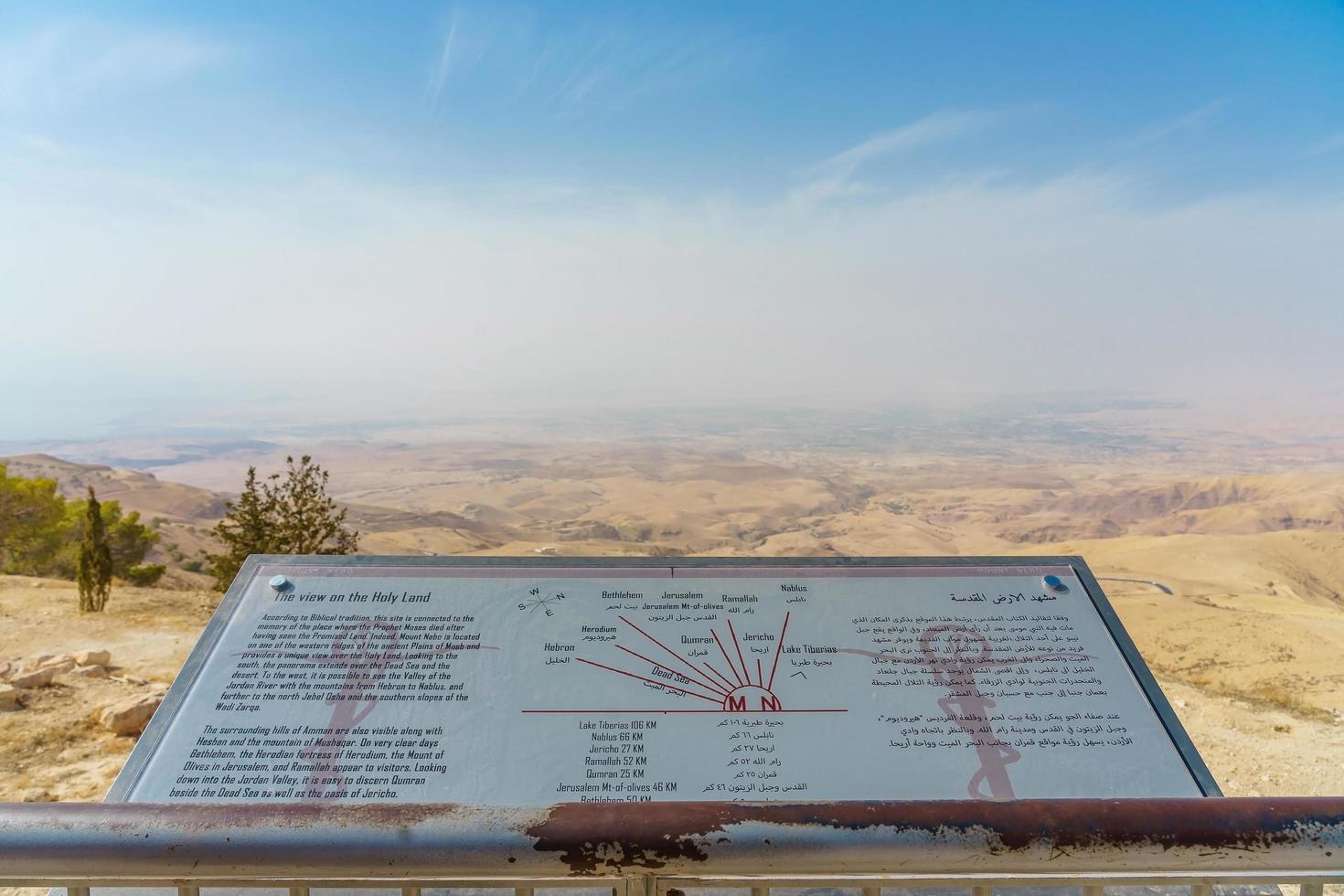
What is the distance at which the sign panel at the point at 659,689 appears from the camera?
2467mm

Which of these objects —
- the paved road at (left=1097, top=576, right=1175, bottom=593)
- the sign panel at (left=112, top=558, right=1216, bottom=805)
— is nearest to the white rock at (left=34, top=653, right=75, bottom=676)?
the sign panel at (left=112, top=558, right=1216, bottom=805)

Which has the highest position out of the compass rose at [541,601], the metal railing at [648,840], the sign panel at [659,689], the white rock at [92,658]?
the metal railing at [648,840]

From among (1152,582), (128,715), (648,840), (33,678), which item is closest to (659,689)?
(648,840)

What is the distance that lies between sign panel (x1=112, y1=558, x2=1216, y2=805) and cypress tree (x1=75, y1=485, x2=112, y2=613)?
10.0 metres

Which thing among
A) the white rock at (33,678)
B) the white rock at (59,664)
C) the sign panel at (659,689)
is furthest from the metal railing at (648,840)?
the white rock at (59,664)

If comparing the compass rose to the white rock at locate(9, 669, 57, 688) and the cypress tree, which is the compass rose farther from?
the cypress tree

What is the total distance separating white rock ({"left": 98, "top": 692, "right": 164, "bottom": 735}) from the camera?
6.35 metres

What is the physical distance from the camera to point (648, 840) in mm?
1173

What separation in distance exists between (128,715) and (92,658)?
201 centimetres

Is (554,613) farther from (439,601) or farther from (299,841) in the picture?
(299,841)

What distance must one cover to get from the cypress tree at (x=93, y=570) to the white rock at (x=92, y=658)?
3260mm

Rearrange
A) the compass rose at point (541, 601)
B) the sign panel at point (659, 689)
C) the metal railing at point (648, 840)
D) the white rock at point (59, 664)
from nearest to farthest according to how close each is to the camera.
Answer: the metal railing at point (648, 840), the sign panel at point (659, 689), the compass rose at point (541, 601), the white rock at point (59, 664)

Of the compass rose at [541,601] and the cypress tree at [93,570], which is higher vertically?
the compass rose at [541,601]

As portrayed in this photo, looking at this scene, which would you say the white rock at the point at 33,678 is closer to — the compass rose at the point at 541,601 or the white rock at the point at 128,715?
the white rock at the point at 128,715
